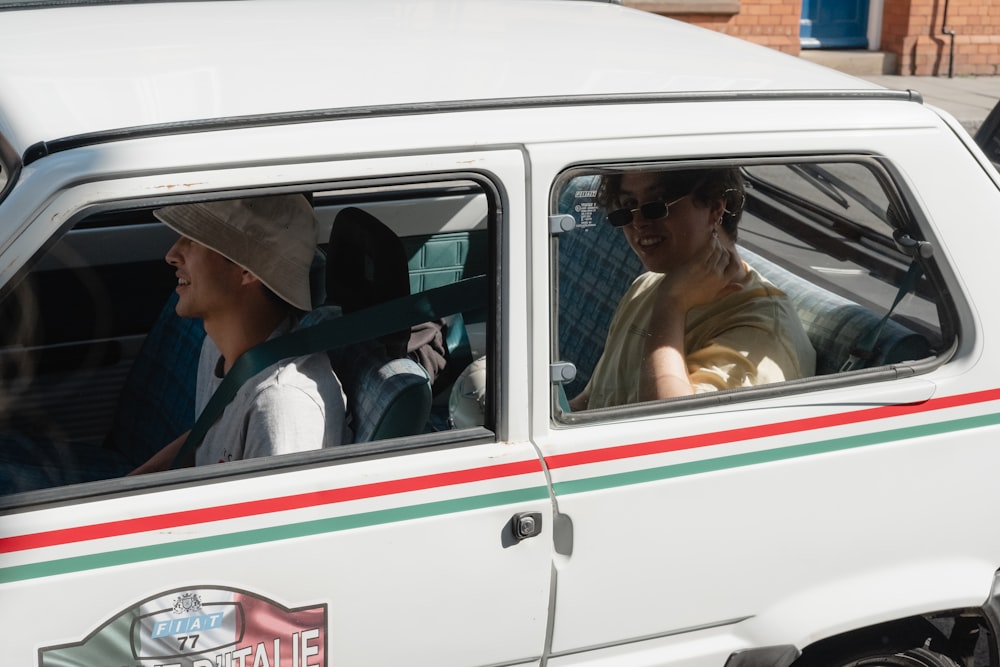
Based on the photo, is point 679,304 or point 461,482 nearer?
point 461,482

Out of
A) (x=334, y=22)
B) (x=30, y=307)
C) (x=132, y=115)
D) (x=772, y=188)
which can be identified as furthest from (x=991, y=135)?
(x=30, y=307)

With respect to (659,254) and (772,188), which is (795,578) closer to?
(659,254)

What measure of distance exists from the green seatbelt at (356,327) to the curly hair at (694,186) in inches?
13.6

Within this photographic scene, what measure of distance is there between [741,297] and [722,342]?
5.0 inches

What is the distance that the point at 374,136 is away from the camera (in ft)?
6.50

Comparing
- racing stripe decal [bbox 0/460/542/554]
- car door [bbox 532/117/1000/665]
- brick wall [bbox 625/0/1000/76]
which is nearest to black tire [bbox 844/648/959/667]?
car door [bbox 532/117/1000/665]

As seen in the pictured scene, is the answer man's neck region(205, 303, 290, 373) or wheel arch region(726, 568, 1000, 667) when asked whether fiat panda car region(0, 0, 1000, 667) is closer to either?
wheel arch region(726, 568, 1000, 667)

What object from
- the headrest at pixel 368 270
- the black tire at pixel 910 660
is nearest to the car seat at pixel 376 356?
the headrest at pixel 368 270

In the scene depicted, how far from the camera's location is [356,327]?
2271 millimetres

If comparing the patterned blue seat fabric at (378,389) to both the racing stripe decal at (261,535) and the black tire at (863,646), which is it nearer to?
the racing stripe decal at (261,535)

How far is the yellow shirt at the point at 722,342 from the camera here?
8.20ft

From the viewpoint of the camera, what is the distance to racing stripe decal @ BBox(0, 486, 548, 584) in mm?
1839

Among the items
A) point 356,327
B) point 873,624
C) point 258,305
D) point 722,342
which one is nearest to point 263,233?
point 258,305

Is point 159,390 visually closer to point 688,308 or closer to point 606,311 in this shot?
point 606,311
